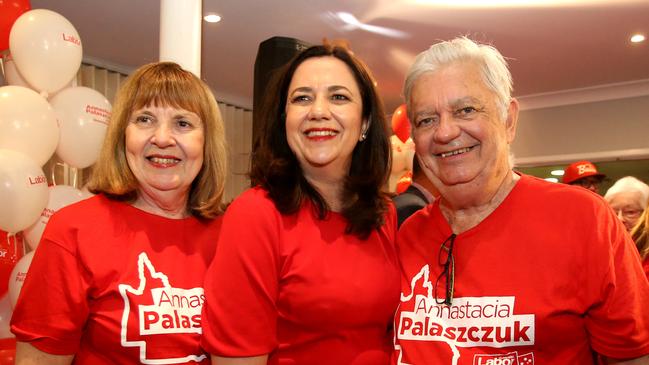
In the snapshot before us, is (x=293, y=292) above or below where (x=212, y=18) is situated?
below

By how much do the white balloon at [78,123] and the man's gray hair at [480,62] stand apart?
2022mm

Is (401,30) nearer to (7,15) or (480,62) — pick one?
(7,15)

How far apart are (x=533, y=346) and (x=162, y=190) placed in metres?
0.97

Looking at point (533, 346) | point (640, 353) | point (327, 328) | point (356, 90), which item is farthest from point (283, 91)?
point (640, 353)

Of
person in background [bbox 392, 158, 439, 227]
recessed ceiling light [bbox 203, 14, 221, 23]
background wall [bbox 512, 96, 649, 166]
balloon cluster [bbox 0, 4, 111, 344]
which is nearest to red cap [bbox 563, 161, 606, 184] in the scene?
background wall [bbox 512, 96, 649, 166]

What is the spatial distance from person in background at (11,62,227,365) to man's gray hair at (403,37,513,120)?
0.61m

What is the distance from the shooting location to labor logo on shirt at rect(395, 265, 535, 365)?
1337 millimetres

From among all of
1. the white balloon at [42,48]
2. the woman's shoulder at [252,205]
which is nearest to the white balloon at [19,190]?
the white balloon at [42,48]

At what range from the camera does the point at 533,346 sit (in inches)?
52.8

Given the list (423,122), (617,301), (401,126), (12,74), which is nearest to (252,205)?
(423,122)

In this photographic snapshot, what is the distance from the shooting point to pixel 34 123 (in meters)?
2.76

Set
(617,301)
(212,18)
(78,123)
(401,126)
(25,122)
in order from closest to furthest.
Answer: (617,301), (25,122), (78,123), (212,18), (401,126)

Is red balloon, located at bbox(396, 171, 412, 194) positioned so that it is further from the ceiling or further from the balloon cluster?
the balloon cluster

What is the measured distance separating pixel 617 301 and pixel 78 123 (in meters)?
2.54
